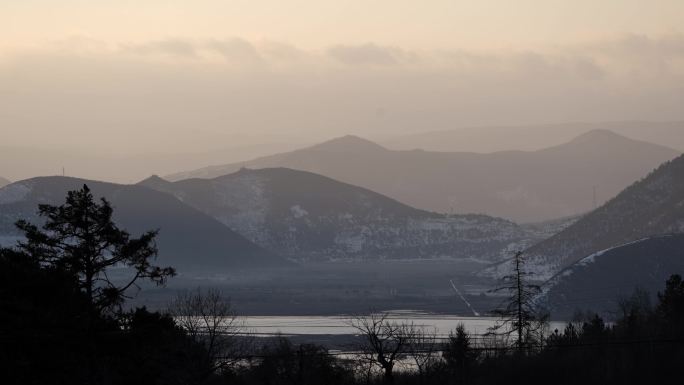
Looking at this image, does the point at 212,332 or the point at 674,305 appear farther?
the point at 674,305

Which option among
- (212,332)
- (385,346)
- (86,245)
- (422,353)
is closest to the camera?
(86,245)

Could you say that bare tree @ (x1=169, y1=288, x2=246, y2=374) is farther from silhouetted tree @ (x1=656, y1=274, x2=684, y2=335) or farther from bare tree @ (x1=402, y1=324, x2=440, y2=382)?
Result: silhouetted tree @ (x1=656, y1=274, x2=684, y2=335)

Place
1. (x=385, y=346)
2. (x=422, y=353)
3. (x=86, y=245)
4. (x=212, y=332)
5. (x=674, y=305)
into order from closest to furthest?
(x=86, y=245), (x=212, y=332), (x=422, y=353), (x=385, y=346), (x=674, y=305)

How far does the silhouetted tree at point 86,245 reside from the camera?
54.3 m

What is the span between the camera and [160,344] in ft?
178

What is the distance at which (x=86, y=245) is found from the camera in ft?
179

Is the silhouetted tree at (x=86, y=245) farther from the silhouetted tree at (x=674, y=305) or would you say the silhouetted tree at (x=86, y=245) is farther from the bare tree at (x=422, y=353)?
the silhouetted tree at (x=674, y=305)

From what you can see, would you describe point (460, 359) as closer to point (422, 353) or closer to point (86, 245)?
point (422, 353)

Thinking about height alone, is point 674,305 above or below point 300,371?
above

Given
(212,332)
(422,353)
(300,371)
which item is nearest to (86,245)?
(212,332)

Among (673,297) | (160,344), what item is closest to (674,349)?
(673,297)

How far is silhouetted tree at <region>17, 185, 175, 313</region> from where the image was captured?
54281 millimetres

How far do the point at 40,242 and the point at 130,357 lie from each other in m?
6.01

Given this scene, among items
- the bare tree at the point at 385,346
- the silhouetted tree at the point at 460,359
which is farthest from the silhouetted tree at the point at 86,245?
the silhouetted tree at the point at 460,359
